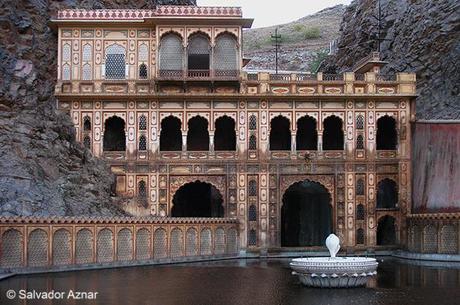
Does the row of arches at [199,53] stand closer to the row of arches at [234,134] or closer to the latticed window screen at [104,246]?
the row of arches at [234,134]

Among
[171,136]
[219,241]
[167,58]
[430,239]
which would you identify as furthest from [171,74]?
[430,239]

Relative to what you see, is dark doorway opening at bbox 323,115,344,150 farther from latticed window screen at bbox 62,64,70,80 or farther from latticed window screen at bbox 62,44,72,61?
latticed window screen at bbox 62,44,72,61

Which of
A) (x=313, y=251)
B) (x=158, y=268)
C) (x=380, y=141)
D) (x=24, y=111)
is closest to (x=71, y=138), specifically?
Result: (x=24, y=111)

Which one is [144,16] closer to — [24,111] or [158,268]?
[24,111]

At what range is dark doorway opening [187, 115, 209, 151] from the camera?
46969 mm

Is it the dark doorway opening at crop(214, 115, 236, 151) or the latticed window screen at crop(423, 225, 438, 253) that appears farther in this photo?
the dark doorway opening at crop(214, 115, 236, 151)

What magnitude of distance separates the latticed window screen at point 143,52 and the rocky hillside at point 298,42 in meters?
48.8

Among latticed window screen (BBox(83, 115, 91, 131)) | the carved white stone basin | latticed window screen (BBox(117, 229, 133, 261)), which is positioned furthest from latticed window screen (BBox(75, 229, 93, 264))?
latticed window screen (BBox(83, 115, 91, 131))

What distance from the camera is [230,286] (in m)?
26.0

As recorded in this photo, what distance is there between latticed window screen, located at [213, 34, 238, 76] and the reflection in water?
14.2m

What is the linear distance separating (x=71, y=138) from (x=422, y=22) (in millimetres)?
30799

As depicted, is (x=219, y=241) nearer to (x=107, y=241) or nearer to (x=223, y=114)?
(x=223, y=114)

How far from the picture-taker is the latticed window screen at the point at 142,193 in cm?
4281

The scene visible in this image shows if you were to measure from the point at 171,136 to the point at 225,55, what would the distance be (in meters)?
6.46
